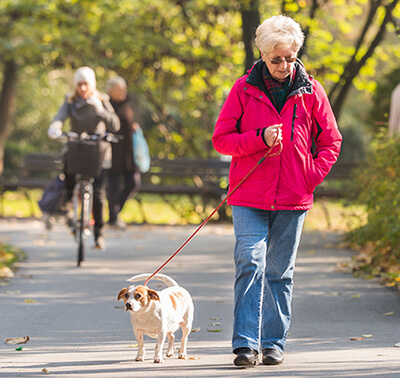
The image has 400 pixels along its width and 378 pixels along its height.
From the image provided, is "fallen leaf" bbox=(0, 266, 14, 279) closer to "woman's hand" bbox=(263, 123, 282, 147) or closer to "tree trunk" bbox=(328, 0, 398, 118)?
"woman's hand" bbox=(263, 123, 282, 147)

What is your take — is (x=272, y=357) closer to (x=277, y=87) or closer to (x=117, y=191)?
(x=277, y=87)

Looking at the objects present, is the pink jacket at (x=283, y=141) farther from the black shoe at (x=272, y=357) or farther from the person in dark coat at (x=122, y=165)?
the person in dark coat at (x=122, y=165)

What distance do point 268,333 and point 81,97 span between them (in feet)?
17.2

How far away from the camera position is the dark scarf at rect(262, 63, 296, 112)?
5.11 meters

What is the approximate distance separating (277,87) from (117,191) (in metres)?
8.43

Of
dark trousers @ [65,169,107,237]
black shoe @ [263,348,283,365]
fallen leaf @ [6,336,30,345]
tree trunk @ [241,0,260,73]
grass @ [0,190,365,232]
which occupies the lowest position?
grass @ [0,190,365,232]

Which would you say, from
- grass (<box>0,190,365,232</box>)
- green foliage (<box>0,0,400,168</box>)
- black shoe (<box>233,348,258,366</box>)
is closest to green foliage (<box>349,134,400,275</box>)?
grass (<box>0,190,365,232</box>)

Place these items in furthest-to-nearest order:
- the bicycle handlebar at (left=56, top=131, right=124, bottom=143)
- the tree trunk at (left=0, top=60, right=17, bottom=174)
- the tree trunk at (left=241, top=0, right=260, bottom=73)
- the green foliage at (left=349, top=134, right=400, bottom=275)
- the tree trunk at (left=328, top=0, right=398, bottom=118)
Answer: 1. the tree trunk at (left=0, top=60, right=17, bottom=174)
2. the tree trunk at (left=241, top=0, right=260, bottom=73)
3. the tree trunk at (left=328, top=0, right=398, bottom=118)
4. the bicycle handlebar at (left=56, top=131, right=124, bottom=143)
5. the green foliage at (left=349, top=134, right=400, bottom=275)

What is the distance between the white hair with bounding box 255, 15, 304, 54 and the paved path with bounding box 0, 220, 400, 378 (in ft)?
5.81

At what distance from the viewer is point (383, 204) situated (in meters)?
8.44

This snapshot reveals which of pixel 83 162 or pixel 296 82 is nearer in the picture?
pixel 296 82

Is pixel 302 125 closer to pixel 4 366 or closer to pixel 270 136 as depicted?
pixel 270 136

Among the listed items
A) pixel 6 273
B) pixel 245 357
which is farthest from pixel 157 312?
pixel 6 273

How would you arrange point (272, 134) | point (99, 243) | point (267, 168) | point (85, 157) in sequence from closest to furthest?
point (272, 134)
point (267, 168)
point (85, 157)
point (99, 243)
